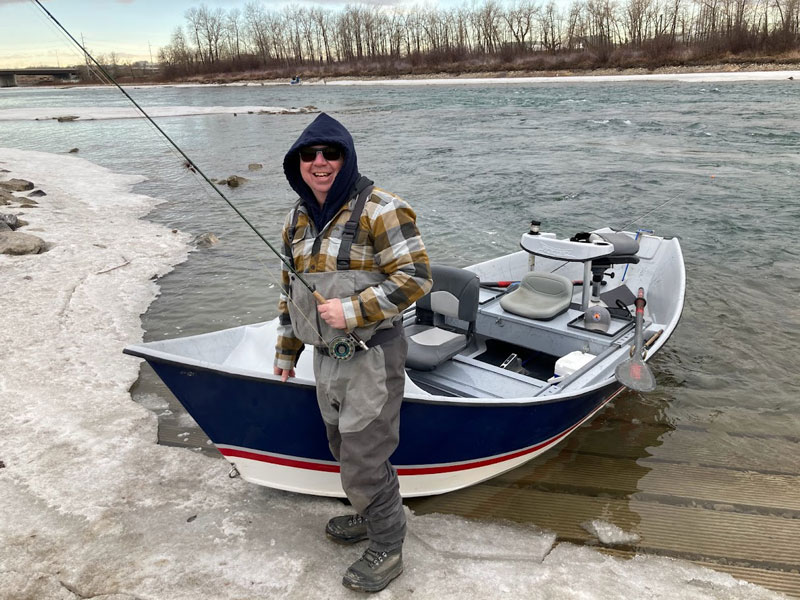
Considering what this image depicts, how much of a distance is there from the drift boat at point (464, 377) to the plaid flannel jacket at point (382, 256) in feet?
2.50

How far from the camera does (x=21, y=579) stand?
10.8 feet

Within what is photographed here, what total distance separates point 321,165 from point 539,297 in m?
3.40

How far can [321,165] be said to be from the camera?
2.75 metres

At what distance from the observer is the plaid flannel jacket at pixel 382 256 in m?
2.71

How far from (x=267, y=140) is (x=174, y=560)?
2419 cm

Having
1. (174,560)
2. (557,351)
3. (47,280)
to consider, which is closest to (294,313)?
(174,560)

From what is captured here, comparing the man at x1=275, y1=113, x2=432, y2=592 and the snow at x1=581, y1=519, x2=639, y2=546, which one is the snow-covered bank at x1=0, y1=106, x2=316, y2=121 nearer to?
the snow at x1=581, y1=519, x2=639, y2=546

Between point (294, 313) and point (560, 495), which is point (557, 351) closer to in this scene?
point (560, 495)

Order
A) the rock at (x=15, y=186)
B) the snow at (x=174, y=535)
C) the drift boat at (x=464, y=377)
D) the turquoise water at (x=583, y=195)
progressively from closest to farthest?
the snow at (x=174, y=535) → the drift boat at (x=464, y=377) → the turquoise water at (x=583, y=195) → the rock at (x=15, y=186)

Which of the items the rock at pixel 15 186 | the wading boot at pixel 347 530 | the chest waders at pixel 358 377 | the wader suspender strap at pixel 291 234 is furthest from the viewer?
the rock at pixel 15 186

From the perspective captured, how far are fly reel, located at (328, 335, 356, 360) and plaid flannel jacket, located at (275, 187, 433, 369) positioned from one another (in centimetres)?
9

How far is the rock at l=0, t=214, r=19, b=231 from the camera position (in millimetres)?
10196

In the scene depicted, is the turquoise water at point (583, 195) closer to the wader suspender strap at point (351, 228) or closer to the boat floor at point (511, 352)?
the boat floor at point (511, 352)

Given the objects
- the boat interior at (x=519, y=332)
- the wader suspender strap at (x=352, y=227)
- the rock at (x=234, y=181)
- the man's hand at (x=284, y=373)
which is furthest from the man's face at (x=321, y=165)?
the rock at (x=234, y=181)
